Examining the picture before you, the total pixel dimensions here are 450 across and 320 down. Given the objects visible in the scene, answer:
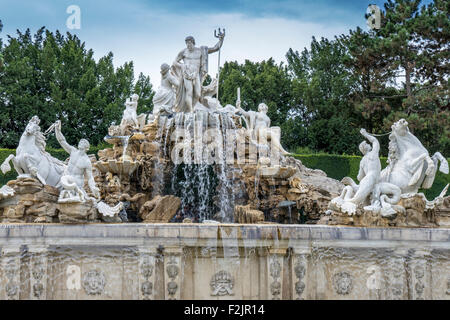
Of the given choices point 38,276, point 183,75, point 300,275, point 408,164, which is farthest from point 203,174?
point 38,276

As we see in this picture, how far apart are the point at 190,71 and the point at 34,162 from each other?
6.41 m

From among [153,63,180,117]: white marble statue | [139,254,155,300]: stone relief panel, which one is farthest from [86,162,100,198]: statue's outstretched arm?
[153,63,180,117]: white marble statue

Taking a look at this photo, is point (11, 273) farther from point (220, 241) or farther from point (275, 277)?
point (275, 277)

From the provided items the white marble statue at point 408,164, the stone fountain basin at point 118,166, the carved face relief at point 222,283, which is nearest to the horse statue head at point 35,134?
the stone fountain basin at point 118,166

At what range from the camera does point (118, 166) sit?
539 inches

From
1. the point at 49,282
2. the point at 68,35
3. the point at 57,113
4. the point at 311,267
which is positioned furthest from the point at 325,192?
the point at 68,35

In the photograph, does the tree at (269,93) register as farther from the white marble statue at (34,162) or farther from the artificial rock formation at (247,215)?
the white marble statue at (34,162)

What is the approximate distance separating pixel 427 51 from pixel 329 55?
729 cm

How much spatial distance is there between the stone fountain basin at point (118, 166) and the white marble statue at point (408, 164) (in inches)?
232

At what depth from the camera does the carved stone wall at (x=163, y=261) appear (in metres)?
8.46

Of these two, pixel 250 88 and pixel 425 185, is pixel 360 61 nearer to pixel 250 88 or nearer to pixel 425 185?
pixel 250 88

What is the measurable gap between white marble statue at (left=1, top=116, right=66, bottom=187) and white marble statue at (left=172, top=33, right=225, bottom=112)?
5347 millimetres

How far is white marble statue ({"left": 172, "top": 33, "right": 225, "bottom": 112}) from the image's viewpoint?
16828 millimetres

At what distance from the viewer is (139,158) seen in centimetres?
1418
